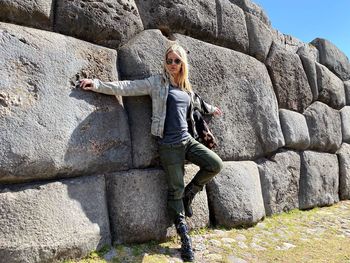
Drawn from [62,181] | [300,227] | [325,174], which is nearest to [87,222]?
[62,181]

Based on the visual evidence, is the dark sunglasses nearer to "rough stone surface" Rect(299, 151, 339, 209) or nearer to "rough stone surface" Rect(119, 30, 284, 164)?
"rough stone surface" Rect(119, 30, 284, 164)

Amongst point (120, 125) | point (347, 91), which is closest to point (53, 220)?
point (120, 125)

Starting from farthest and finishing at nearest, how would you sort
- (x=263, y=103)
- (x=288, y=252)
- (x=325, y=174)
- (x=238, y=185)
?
(x=325, y=174) < (x=263, y=103) < (x=238, y=185) < (x=288, y=252)

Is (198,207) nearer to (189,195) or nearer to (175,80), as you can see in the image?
(189,195)

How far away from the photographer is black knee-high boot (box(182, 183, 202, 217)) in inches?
133

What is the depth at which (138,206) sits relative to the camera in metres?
3.10

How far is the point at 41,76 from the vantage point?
2.76 meters

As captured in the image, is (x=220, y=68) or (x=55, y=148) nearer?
(x=55, y=148)

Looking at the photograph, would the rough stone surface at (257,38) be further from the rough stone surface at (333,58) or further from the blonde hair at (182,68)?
the rough stone surface at (333,58)

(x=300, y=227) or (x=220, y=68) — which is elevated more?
(x=220, y=68)

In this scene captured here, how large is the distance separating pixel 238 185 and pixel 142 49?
1.73 meters

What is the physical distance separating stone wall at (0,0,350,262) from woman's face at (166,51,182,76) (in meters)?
0.24

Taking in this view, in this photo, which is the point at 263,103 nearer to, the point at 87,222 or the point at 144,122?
the point at 144,122

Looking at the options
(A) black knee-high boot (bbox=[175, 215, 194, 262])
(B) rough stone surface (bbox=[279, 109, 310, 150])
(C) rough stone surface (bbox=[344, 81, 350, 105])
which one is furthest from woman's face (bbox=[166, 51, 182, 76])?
(C) rough stone surface (bbox=[344, 81, 350, 105])
